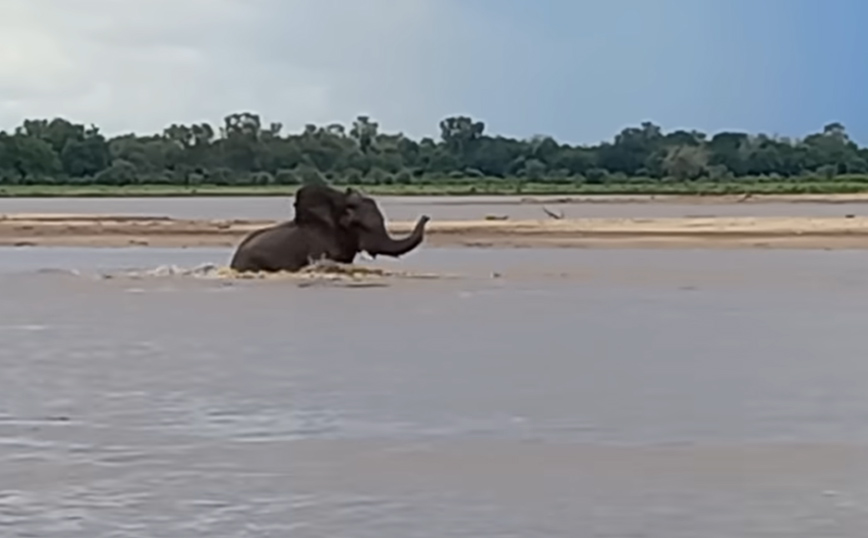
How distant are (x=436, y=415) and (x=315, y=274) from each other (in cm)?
1159

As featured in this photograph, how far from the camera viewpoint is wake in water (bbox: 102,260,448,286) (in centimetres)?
2200

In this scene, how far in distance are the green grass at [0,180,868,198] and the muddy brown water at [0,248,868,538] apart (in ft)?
158

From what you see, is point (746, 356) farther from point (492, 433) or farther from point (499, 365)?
point (492, 433)

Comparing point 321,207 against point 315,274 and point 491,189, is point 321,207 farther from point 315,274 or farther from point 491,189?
point 491,189

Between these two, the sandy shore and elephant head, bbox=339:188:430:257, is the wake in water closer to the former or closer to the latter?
elephant head, bbox=339:188:430:257

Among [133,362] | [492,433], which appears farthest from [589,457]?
[133,362]

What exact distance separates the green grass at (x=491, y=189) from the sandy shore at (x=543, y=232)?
27.1 m

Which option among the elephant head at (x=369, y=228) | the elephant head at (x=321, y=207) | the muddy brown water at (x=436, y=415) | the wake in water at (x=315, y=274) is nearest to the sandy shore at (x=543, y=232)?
the wake in water at (x=315, y=274)

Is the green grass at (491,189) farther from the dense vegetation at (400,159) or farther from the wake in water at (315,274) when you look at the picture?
the wake in water at (315,274)

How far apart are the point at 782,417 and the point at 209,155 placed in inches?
3418

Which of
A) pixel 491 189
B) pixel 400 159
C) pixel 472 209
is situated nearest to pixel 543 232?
pixel 472 209

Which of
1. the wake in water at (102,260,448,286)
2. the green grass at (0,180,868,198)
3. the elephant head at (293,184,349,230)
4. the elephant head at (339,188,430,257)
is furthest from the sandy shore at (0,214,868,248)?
the green grass at (0,180,868,198)

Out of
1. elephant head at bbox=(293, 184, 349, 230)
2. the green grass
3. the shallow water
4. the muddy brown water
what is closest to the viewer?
the muddy brown water

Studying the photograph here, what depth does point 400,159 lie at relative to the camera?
95438mm
